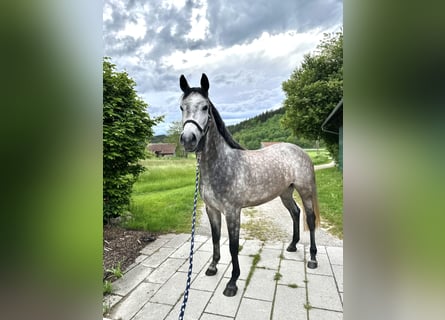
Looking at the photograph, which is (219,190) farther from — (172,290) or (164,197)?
(164,197)

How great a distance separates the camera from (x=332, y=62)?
10.4 metres

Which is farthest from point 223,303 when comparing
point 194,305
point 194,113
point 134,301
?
point 194,113

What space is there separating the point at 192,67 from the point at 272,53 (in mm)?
1562

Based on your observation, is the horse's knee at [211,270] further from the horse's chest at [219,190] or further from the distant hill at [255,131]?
the distant hill at [255,131]

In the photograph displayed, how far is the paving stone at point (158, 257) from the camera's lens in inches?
101

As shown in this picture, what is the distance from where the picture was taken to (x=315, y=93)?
9938 millimetres

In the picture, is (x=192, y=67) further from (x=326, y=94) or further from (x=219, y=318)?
(x=326, y=94)

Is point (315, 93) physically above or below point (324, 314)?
above

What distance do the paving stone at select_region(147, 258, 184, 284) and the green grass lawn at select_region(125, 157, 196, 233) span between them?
1.02 m

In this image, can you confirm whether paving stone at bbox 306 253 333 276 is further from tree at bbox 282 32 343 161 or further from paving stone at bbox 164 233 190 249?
tree at bbox 282 32 343 161

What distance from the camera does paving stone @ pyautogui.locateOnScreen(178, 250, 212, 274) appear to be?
96.2 inches

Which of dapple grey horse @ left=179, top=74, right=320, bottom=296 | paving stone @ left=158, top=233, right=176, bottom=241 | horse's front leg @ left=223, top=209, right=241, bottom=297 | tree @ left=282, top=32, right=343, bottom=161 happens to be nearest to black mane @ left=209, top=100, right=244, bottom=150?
dapple grey horse @ left=179, top=74, right=320, bottom=296

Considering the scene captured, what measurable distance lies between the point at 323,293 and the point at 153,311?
4.87 ft
